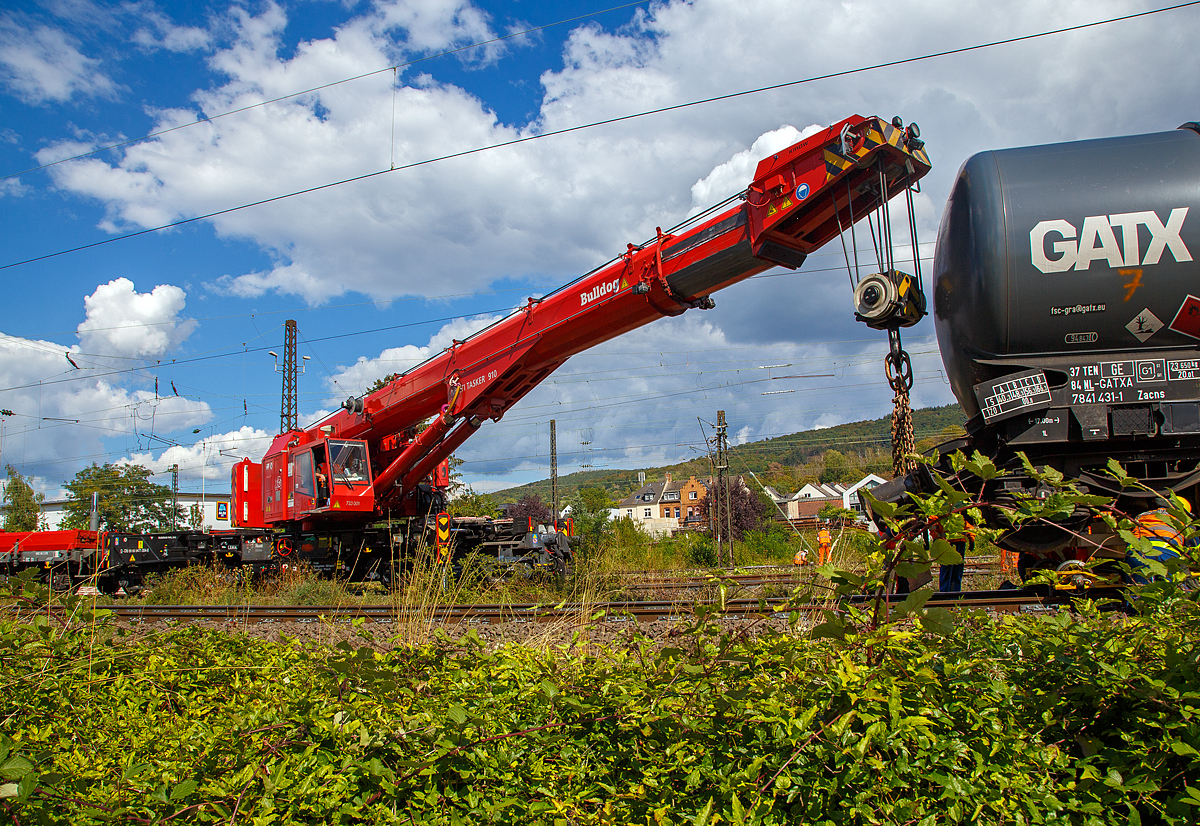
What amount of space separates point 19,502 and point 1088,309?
63604 mm

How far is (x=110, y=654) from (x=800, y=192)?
236 inches

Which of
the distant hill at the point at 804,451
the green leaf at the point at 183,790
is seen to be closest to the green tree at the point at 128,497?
the distant hill at the point at 804,451

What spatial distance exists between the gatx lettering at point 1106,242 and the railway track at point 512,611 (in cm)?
256

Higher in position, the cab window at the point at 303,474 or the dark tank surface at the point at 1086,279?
the dark tank surface at the point at 1086,279

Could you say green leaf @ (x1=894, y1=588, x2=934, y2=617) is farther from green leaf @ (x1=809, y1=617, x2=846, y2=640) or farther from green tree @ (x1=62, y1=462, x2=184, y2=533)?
green tree @ (x1=62, y1=462, x2=184, y2=533)

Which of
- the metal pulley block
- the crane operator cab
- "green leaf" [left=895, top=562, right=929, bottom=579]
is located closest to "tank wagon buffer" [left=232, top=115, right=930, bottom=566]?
the crane operator cab

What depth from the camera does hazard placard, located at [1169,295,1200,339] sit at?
4.92m

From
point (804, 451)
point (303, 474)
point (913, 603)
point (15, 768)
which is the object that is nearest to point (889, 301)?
point (913, 603)

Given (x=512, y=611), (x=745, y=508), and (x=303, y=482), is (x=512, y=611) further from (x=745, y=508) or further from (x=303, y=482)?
(x=745, y=508)

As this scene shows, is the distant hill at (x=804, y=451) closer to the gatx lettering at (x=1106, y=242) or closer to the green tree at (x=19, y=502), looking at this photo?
the gatx lettering at (x=1106, y=242)

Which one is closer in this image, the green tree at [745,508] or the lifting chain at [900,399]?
the lifting chain at [900,399]

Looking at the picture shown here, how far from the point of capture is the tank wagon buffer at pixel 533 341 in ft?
19.5

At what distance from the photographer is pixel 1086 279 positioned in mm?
5074

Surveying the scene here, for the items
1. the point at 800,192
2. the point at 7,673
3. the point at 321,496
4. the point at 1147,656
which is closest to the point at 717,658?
the point at 1147,656
